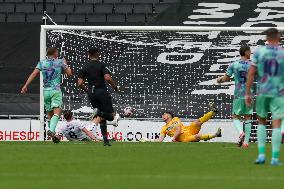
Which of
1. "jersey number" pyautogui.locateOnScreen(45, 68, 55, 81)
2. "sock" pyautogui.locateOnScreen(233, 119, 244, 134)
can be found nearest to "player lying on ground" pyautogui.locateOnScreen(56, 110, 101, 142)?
"jersey number" pyautogui.locateOnScreen(45, 68, 55, 81)

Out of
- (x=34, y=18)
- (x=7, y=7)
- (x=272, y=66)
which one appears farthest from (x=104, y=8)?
(x=272, y=66)

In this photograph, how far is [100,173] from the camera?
11.7 meters

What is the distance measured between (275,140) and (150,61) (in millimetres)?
13699

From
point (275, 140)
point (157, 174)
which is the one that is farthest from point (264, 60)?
point (157, 174)

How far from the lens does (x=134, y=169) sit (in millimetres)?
12359

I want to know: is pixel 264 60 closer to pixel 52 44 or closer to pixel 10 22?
pixel 52 44

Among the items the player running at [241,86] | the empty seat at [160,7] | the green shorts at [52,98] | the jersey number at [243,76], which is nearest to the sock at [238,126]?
the player running at [241,86]

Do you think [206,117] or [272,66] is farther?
[206,117]

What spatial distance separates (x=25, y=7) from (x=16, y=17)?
1094mm

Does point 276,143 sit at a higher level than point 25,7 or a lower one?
lower

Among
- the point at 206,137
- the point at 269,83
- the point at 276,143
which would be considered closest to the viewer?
the point at 276,143

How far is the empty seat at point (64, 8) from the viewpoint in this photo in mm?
34812

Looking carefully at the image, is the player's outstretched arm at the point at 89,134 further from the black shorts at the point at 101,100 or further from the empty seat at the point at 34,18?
the empty seat at the point at 34,18

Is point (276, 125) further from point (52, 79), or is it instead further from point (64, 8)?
point (64, 8)
